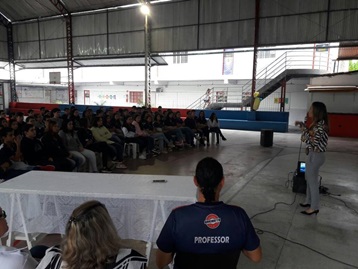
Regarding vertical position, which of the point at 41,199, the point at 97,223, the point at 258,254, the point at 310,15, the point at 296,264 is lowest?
the point at 296,264

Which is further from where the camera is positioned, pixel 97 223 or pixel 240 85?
pixel 240 85

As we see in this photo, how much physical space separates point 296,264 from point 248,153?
5241mm

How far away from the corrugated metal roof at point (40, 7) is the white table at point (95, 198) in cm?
1263

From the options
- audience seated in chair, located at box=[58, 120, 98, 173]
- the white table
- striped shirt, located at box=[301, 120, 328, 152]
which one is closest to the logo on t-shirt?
the white table

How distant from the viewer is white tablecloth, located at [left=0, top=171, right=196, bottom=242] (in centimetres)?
228

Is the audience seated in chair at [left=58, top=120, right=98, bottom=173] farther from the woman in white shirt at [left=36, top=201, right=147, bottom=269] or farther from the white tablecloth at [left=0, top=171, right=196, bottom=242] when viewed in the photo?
the woman in white shirt at [left=36, top=201, right=147, bottom=269]

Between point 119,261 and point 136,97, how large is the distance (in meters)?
22.9

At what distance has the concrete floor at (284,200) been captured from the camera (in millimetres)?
2708

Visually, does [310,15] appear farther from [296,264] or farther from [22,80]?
[22,80]

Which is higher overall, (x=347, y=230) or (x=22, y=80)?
(x=22, y=80)

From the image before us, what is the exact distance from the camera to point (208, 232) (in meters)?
1.38

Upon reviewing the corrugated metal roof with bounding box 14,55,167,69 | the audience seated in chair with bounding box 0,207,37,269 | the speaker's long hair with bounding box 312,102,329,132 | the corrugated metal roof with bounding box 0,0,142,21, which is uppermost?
the corrugated metal roof with bounding box 0,0,142,21

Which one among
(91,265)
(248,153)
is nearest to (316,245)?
(91,265)

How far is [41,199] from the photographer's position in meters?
2.88
